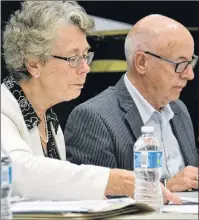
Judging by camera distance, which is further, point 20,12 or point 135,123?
point 135,123

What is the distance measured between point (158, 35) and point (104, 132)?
0.58 m

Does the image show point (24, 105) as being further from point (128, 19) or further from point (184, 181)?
point (128, 19)

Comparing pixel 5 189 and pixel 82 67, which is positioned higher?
pixel 82 67

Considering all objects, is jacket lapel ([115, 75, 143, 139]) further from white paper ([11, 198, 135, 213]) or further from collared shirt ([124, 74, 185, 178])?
white paper ([11, 198, 135, 213])

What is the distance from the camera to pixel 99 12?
13.1ft

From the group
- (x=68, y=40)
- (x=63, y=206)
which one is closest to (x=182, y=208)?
(x=63, y=206)

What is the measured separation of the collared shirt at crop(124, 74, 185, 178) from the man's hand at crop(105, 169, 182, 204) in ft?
2.67

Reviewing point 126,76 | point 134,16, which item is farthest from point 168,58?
point 134,16

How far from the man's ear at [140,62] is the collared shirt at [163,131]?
→ 89 millimetres

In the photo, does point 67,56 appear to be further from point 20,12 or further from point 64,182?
point 64,182

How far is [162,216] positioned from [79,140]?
3.60 feet

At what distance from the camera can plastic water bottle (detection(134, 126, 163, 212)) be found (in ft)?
6.24

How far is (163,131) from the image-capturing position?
9.60ft

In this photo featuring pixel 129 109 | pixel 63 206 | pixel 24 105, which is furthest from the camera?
pixel 129 109
